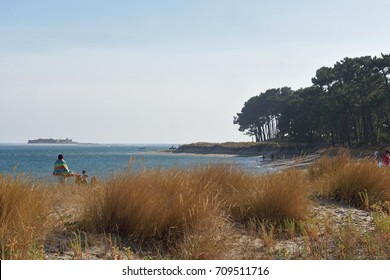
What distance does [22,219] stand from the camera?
504 centimetres

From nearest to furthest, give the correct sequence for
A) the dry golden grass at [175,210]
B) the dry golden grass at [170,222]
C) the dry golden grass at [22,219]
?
the dry golden grass at [22,219]
the dry golden grass at [170,222]
the dry golden grass at [175,210]

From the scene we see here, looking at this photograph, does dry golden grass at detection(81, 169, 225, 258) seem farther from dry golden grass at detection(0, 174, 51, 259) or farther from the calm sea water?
the calm sea water

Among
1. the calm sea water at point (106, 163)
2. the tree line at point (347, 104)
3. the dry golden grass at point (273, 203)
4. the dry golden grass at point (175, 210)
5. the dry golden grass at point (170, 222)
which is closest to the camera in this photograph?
the dry golden grass at point (170, 222)

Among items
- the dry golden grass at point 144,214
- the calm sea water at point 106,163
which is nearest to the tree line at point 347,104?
the calm sea water at point 106,163

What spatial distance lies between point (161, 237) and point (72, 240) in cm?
104

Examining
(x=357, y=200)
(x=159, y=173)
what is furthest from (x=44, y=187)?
(x=357, y=200)

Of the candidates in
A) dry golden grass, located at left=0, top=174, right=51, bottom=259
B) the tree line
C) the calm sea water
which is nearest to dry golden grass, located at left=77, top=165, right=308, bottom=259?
dry golden grass, located at left=0, top=174, right=51, bottom=259

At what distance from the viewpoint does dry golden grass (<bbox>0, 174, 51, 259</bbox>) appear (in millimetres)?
4457

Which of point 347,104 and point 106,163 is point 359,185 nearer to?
point 106,163

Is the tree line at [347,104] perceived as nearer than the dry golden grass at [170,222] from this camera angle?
No

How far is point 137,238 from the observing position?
18.0 ft

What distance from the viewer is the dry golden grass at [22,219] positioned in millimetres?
4457

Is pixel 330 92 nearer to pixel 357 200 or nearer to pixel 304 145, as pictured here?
pixel 304 145

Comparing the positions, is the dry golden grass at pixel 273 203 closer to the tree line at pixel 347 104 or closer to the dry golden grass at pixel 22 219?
the dry golden grass at pixel 22 219
